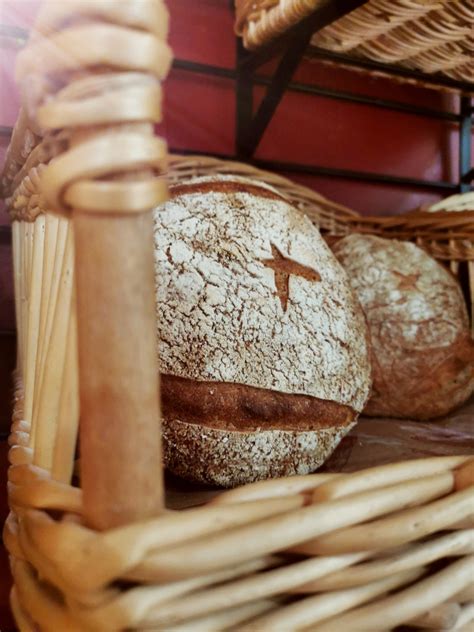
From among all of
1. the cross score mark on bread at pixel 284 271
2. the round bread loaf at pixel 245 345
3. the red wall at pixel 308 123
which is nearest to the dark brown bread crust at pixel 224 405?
the round bread loaf at pixel 245 345

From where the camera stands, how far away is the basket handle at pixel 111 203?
0.29 meters

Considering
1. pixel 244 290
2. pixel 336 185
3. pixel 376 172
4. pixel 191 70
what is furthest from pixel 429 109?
pixel 244 290

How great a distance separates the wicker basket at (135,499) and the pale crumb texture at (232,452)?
0.29m

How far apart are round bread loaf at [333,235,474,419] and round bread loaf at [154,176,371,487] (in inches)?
11.1

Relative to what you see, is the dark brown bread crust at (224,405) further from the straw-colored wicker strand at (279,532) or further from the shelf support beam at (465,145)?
→ the shelf support beam at (465,145)

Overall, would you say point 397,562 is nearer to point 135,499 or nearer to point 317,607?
point 317,607

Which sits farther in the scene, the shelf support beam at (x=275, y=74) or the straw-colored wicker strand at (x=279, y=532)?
the shelf support beam at (x=275, y=74)

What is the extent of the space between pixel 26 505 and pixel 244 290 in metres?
0.39

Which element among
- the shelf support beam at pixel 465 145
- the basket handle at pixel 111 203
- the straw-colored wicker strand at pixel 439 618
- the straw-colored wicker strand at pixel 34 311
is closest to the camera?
the basket handle at pixel 111 203

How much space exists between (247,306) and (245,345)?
1.9 inches

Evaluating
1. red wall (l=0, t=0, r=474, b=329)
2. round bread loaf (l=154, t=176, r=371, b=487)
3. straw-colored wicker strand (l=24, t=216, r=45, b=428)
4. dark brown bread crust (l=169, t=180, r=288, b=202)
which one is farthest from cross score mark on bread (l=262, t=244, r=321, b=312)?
red wall (l=0, t=0, r=474, b=329)

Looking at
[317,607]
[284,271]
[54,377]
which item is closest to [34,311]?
[54,377]

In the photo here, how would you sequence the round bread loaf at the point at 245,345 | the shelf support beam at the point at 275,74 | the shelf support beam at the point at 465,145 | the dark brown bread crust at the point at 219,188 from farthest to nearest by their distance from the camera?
1. the shelf support beam at the point at 465,145
2. the shelf support beam at the point at 275,74
3. the dark brown bread crust at the point at 219,188
4. the round bread loaf at the point at 245,345

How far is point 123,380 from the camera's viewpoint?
0.30 metres
